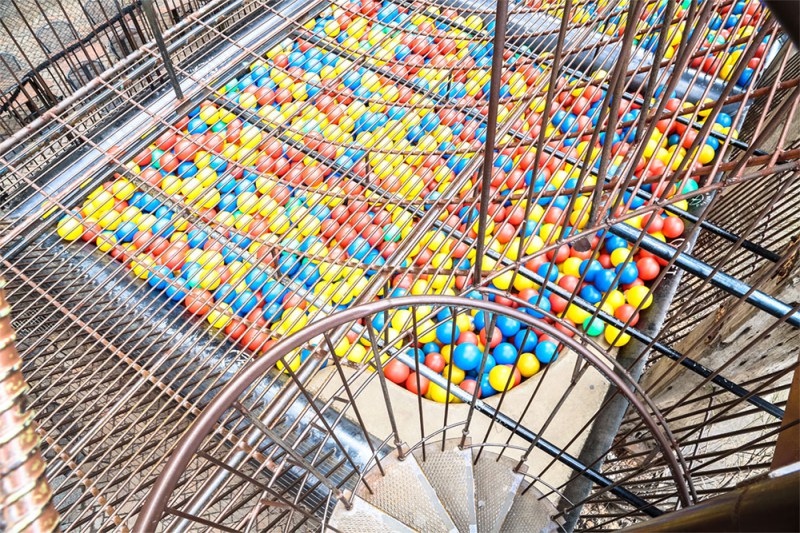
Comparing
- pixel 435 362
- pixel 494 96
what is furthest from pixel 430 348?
pixel 494 96

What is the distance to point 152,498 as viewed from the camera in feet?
2.97

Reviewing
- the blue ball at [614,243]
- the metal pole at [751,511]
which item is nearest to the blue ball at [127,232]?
the blue ball at [614,243]

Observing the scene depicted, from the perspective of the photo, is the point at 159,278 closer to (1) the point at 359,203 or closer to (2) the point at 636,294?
(1) the point at 359,203

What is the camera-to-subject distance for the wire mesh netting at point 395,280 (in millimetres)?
1485

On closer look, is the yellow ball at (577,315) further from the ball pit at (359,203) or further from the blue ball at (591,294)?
the blue ball at (591,294)

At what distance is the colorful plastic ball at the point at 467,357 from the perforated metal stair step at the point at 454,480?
133 cm

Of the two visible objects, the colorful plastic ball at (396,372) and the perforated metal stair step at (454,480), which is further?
the colorful plastic ball at (396,372)

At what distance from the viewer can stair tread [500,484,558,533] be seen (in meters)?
1.64

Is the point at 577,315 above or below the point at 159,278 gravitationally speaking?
above

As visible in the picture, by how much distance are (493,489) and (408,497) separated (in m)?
0.32

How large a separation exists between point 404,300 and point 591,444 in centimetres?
176

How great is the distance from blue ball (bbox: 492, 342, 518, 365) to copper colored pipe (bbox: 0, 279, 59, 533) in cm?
287

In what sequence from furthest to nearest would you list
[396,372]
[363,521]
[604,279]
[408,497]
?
1. [604,279]
2. [396,372]
3. [408,497]
4. [363,521]

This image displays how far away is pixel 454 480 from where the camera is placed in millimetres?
1699
